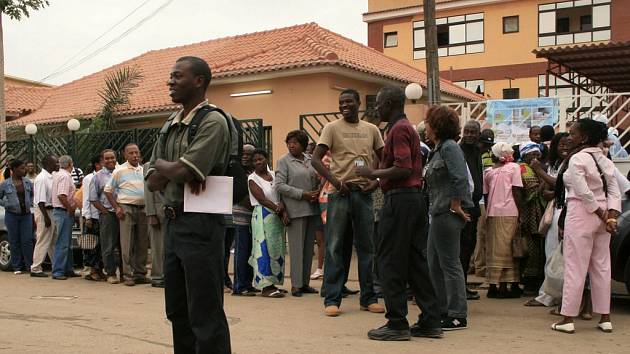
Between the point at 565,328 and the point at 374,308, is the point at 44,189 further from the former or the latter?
the point at 565,328

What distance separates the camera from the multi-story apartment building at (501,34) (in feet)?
112

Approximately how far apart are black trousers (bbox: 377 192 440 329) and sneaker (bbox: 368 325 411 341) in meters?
0.04

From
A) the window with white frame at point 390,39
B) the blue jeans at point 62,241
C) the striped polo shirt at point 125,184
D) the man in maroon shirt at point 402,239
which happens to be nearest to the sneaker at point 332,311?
the man in maroon shirt at point 402,239

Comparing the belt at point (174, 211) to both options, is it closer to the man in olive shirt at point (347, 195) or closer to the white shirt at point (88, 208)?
the man in olive shirt at point (347, 195)

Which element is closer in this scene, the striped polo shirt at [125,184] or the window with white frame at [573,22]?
the striped polo shirt at [125,184]

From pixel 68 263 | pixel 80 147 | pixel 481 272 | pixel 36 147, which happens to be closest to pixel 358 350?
pixel 481 272

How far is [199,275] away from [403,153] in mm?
2617

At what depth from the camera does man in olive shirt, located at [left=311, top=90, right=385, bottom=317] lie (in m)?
7.29

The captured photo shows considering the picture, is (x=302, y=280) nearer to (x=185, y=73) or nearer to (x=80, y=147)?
(x=185, y=73)

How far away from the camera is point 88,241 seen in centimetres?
1080

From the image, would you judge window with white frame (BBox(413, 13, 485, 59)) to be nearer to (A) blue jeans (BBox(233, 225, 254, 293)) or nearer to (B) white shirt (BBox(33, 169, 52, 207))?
(B) white shirt (BBox(33, 169, 52, 207))

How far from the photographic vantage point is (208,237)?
4.13m

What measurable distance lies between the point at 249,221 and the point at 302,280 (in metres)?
1.01

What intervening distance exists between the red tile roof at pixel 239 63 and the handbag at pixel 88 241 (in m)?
6.95
